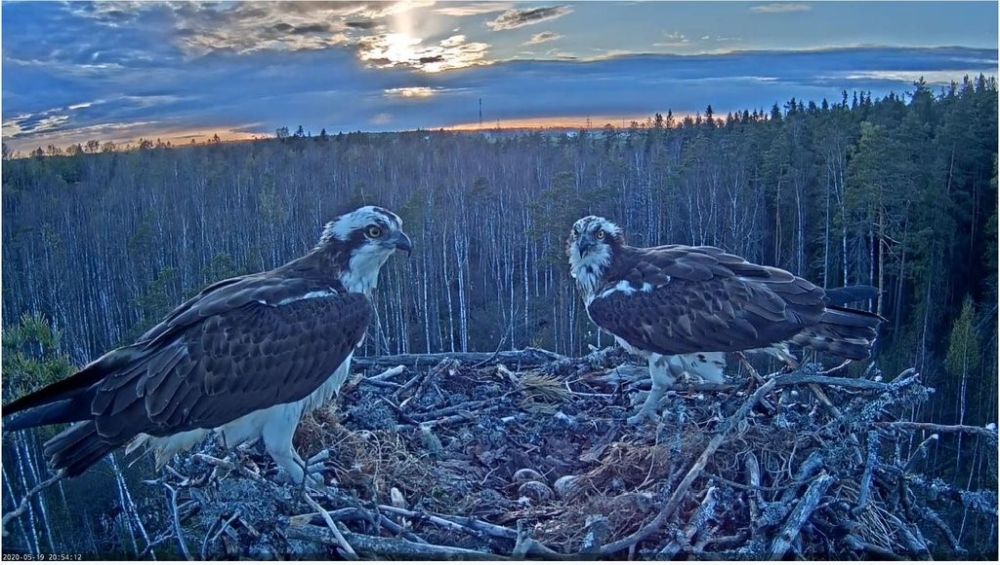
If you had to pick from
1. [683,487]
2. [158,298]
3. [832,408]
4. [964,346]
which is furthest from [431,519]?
[964,346]

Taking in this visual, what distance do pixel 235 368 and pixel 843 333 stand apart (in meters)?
3.47

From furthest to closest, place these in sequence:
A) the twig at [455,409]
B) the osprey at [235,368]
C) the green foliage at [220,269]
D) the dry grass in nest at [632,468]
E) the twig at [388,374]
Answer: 1. the twig at [388,374]
2. the green foliage at [220,269]
3. the twig at [455,409]
4. the dry grass in nest at [632,468]
5. the osprey at [235,368]

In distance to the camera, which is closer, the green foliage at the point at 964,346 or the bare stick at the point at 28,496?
the bare stick at the point at 28,496

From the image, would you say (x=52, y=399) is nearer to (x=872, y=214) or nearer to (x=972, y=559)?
(x=972, y=559)

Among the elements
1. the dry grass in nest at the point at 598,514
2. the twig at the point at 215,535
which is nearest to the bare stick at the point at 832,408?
the dry grass in nest at the point at 598,514

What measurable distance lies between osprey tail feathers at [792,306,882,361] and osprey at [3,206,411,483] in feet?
8.17

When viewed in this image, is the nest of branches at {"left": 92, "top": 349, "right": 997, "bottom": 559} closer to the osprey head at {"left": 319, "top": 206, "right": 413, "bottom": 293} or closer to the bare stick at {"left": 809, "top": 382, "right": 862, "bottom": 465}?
the bare stick at {"left": 809, "top": 382, "right": 862, "bottom": 465}

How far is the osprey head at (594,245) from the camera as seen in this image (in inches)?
191

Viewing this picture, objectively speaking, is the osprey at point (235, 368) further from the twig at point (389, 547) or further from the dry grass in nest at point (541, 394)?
the dry grass in nest at point (541, 394)

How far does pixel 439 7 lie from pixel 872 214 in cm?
335

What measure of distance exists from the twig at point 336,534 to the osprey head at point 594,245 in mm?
2301

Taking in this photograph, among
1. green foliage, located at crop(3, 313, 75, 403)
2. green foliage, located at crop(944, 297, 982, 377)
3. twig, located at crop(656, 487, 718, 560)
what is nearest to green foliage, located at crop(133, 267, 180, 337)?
green foliage, located at crop(3, 313, 75, 403)

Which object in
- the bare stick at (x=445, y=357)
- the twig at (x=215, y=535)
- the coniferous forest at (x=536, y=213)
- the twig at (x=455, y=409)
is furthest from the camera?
the bare stick at (x=445, y=357)

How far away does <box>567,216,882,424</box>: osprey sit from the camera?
173 inches
